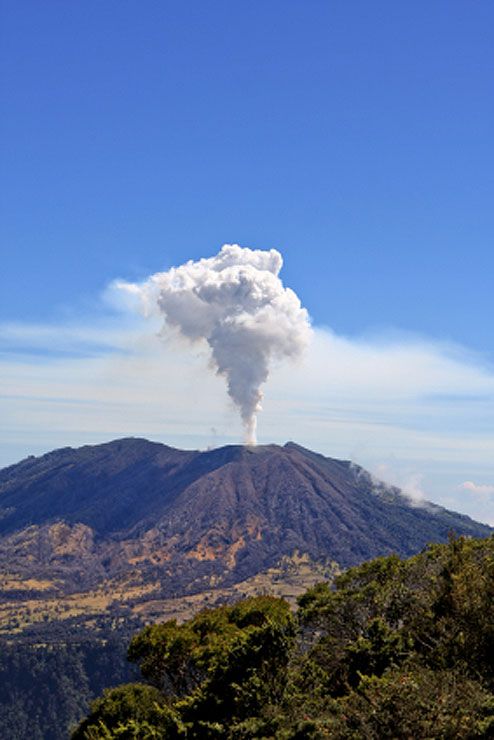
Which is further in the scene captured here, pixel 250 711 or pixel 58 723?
pixel 58 723

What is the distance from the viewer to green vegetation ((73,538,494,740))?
82.4ft

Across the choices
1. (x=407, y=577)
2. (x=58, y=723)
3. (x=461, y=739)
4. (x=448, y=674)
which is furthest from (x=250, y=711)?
(x=58, y=723)

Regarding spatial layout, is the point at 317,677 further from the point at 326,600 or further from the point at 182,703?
the point at 326,600

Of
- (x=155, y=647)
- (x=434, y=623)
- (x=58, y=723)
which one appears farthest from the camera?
(x=58, y=723)

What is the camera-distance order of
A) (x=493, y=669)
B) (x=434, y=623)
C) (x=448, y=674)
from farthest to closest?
1. (x=434, y=623)
2. (x=493, y=669)
3. (x=448, y=674)

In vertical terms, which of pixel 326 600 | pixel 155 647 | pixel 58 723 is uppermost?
pixel 326 600

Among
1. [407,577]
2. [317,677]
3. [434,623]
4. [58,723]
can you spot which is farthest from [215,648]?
[58,723]

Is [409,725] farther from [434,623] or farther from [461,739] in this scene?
[434,623]

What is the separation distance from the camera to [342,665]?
41.7 meters

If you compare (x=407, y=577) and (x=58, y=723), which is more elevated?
(x=407, y=577)

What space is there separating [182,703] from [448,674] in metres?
17.9

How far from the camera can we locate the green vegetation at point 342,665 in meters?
25.1

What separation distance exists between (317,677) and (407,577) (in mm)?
20255

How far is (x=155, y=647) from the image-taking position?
52844mm
